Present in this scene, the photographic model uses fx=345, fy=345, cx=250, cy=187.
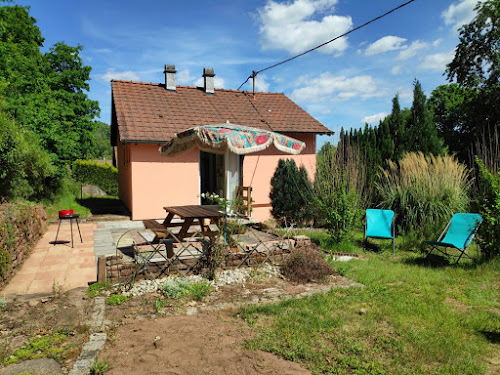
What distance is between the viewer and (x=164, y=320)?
369 cm

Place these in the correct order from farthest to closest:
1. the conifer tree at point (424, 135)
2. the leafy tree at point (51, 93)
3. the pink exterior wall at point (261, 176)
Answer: the leafy tree at point (51, 93) → the pink exterior wall at point (261, 176) → the conifer tree at point (424, 135)

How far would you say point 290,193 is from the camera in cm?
1100

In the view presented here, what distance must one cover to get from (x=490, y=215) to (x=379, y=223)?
2.04 meters

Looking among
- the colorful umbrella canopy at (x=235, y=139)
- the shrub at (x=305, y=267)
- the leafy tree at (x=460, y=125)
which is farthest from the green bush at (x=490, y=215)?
the leafy tree at (x=460, y=125)

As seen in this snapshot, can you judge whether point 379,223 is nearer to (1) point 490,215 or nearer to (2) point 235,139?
(1) point 490,215

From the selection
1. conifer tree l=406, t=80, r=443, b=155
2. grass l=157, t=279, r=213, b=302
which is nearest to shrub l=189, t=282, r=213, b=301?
grass l=157, t=279, r=213, b=302

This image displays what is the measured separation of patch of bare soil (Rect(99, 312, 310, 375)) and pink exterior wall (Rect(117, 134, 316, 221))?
719cm

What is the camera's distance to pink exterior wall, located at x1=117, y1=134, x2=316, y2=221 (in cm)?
1038

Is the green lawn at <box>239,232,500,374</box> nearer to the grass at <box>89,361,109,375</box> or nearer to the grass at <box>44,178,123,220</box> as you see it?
the grass at <box>89,361,109,375</box>

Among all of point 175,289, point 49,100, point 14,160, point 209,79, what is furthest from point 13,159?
point 209,79

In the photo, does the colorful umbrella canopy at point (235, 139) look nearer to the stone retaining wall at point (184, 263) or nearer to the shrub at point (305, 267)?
the stone retaining wall at point (184, 263)

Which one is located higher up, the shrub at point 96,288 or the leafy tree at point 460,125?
the leafy tree at point 460,125

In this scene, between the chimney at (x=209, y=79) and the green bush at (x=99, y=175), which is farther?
the green bush at (x=99, y=175)

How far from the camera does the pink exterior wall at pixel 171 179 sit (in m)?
10.4
